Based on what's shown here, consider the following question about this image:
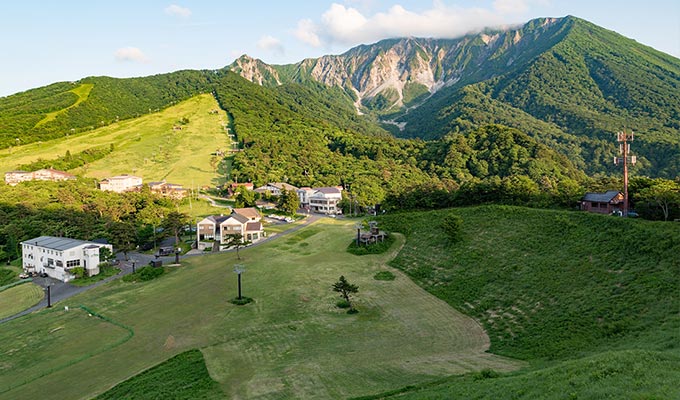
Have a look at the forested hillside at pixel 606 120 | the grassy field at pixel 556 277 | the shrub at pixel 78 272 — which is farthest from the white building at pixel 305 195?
the forested hillside at pixel 606 120

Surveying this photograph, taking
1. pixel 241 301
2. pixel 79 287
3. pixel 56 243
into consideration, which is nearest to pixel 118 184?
pixel 56 243

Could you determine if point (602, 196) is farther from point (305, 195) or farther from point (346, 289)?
point (305, 195)

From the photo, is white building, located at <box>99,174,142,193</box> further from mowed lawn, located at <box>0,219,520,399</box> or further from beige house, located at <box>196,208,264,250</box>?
mowed lawn, located at <box>0,219,520,399</box>

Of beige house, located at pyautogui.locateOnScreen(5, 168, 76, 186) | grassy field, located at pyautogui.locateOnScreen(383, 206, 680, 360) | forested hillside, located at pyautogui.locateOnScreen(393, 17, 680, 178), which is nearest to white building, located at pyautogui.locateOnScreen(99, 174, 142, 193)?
beige house, located at pyautogui.locateOnScreen(5, 168, 76, 186)

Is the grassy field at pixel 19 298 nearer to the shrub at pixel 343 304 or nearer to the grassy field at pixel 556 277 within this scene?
the shrub at pixel 343 304

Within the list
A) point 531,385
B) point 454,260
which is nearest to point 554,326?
point 531,385

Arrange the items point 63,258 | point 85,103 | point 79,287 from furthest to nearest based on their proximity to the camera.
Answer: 1. point 85,103
2. point 63,258
3. point 79,287

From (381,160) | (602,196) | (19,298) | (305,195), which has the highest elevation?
(381,160)
